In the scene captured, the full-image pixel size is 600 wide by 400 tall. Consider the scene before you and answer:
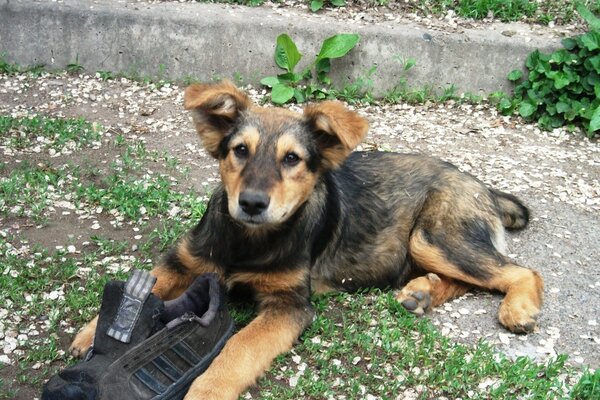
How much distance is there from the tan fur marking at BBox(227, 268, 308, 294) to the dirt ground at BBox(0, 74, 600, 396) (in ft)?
3.17

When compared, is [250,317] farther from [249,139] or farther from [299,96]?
[299,96]

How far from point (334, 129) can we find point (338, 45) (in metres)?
3.65

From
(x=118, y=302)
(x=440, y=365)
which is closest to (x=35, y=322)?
(x=118, y=302)

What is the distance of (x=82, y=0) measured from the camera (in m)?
8.17

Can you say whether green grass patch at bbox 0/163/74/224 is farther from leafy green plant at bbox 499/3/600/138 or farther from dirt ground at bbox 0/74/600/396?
leafy green plant at bbox 499/3/600/138

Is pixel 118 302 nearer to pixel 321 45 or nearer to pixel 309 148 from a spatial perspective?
pixel 309 148

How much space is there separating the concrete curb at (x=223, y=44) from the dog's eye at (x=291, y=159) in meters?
3.90

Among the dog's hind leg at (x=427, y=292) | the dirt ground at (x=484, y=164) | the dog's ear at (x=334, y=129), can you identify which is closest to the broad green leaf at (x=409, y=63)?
the dirt ground at (x=484, y=164)

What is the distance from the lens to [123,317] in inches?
146

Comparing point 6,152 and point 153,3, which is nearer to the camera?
point 6,152

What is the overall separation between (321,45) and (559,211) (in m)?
3.17

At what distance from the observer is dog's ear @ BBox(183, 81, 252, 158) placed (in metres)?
4.37

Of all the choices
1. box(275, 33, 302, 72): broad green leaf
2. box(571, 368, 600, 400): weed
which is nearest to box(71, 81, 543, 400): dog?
box(571, 368, 600, 400): weed

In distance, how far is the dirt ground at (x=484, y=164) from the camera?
186 inches
